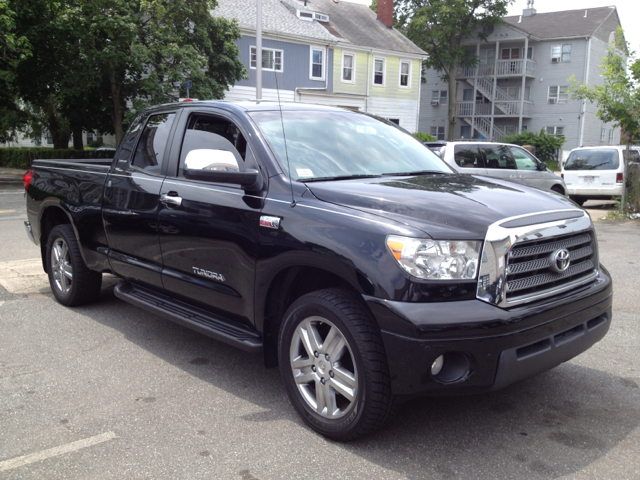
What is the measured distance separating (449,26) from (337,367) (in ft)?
143

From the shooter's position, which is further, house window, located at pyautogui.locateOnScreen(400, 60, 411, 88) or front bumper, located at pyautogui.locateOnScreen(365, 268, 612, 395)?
house window, located at pyautogui.locateOnScreen(400, 60, 411, 88)

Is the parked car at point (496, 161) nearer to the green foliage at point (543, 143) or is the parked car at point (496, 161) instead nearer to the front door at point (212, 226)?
the front door at point (212, 226)

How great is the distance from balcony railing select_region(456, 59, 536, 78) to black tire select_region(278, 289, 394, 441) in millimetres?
44777

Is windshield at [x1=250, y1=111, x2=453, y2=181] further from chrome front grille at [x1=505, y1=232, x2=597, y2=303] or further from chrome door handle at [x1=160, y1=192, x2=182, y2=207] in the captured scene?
chrome front grille at [x1=505, y1=232, x2=597, y2=303]

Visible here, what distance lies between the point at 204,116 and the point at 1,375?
2340mm

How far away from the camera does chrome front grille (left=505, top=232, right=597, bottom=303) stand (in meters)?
3.07

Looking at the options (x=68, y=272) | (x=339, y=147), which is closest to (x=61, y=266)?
(x=68, y=272)

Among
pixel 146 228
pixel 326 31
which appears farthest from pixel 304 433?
pixel 326 31

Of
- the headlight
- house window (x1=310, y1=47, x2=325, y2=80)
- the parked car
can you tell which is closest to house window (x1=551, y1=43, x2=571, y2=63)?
house window (x1=310, y1=47, x2=325, y2=80)

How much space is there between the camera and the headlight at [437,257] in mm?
2939

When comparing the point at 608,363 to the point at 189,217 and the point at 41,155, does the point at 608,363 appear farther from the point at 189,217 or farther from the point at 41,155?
the point at 41,155

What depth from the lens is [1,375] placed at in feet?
14.0

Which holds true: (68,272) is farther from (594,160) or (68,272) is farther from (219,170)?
(594,160)

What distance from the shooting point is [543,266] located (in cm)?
322
